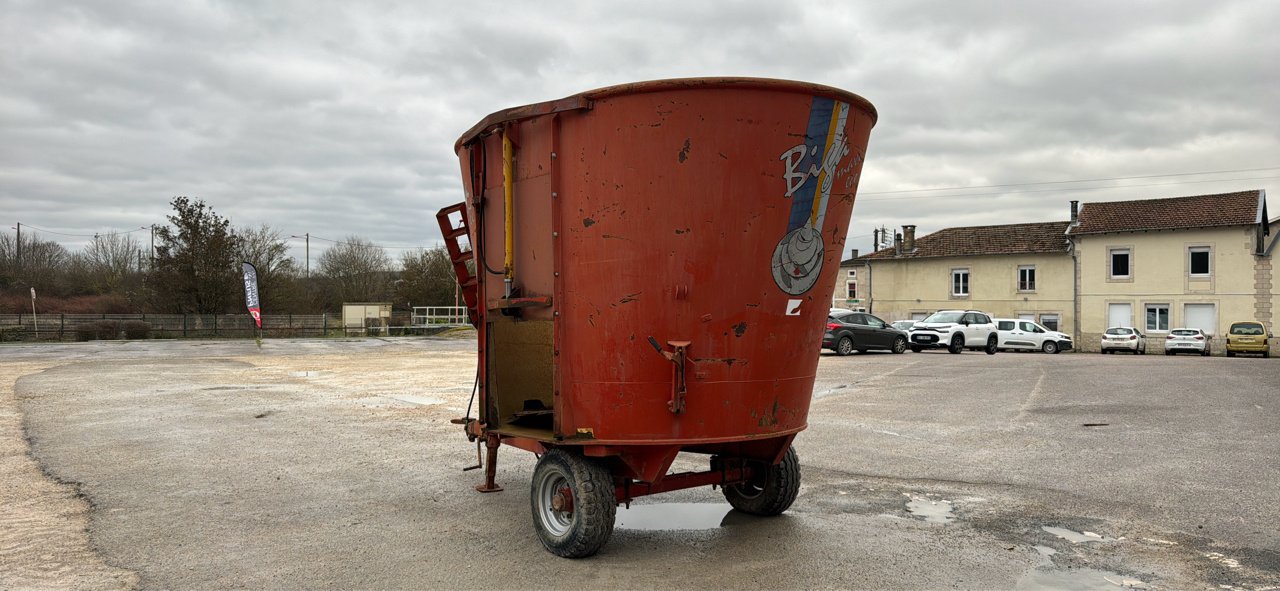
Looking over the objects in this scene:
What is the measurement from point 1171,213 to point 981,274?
9216 millimetres

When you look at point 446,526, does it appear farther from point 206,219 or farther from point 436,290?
point 436,290

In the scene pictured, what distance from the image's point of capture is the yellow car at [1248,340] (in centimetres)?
3167

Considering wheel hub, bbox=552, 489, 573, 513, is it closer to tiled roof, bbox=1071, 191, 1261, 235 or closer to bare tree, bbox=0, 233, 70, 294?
tiled roof, bbox=1071, 191, 1261, 235

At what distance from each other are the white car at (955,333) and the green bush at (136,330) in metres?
35.0

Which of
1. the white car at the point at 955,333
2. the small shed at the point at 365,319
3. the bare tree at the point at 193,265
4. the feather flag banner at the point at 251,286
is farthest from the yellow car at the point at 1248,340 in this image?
the bare tree at the point at 193,265

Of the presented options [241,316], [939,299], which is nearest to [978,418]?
[939,299]

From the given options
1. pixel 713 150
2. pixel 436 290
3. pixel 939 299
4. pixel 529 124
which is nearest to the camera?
pixel 713 150

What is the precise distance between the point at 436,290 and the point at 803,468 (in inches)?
2136

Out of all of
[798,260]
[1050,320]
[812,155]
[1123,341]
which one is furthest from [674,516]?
[1050,320]

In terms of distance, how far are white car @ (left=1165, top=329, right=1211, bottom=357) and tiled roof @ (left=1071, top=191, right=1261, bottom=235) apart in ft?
23.8

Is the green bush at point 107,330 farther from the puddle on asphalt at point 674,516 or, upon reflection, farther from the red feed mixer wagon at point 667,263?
the red feed mixer wagon at point 667,263

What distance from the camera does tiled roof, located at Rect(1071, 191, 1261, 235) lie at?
3781 centimetres

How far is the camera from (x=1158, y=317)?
39.4 metres

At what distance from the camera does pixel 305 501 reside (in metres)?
6.45
